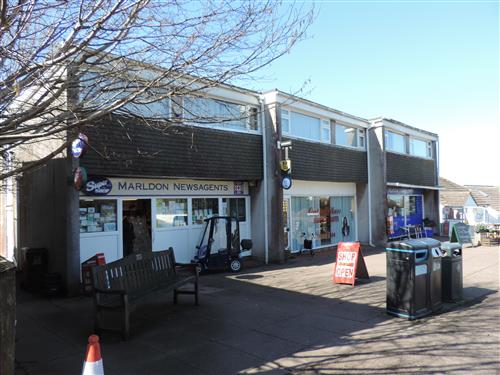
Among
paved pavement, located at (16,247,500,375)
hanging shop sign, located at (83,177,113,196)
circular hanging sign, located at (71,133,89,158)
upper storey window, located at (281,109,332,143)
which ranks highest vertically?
upper storey window, located at (281,109,332,143)

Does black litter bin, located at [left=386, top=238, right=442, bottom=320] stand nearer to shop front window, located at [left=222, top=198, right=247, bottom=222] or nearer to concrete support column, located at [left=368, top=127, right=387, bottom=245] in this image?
shop front window, located at [left=222, top=198, right=247, bottom=222]

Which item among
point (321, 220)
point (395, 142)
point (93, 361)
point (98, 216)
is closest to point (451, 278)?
point (93, 361)

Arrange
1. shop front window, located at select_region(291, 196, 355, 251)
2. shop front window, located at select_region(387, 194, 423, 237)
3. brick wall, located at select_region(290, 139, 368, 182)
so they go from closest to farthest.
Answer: brick wall, located at select_region(290, 139, 368, 182), shop front window, located at select_region(291, 196, 355, 251), shop front window, located at select_region(387, 194, 423, 237)

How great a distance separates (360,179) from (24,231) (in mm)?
12983

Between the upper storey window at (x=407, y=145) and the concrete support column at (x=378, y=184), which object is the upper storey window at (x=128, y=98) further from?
the upper storey window at (x=407, y=145)

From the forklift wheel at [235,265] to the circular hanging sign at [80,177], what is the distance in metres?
4.73

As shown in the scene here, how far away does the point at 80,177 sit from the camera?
8258 millimetres

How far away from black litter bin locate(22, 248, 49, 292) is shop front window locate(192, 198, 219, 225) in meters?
4.14

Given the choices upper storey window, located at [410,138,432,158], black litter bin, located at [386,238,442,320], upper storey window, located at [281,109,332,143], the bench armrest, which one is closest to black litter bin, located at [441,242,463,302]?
black litter bin, located at [386,238,442,320]

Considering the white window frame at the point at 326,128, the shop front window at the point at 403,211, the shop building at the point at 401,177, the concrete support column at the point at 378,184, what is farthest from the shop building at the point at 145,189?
the shop front window at the point at 403,211

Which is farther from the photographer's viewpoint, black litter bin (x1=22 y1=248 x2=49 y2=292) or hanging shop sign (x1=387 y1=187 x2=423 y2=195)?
hanging shop sign (x1=387 y1=187 x2=423 y2=195)

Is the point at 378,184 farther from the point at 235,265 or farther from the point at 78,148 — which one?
the point at 78,148

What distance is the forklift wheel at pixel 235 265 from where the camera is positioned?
37.7 feet

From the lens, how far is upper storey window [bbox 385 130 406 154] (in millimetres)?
19719
